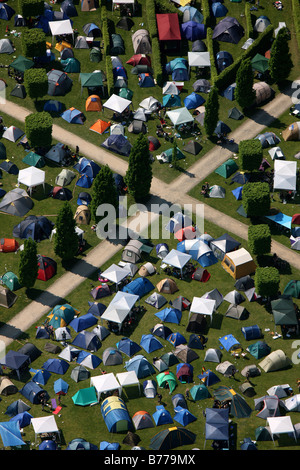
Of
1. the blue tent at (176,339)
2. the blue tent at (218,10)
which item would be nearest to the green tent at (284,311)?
the blue tent at (176,339)

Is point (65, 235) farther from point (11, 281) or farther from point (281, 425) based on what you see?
point (281, 425)

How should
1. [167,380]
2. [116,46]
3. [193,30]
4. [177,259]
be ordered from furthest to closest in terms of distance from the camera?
[193,30]
[116,46]
[177,259]
[167,380]

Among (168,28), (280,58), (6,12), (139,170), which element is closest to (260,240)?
(139,170)

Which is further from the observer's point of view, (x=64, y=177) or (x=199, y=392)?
(x=64, y=177)

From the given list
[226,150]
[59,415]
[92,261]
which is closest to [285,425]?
[59,415]

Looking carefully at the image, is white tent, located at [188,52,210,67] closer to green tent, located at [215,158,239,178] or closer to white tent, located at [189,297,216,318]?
green tent, located at [215,158,239,178]
